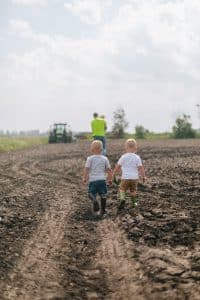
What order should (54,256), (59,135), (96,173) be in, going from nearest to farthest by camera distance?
(54,256) → (96,173) → (59,135)

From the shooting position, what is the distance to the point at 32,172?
21.0 metres

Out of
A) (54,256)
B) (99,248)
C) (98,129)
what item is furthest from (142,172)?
(98,129)

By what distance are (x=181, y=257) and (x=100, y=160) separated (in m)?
4.66

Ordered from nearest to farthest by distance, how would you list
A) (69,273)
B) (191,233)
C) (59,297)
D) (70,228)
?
(59,297) < (69,273) < (191,233) < (70,228)

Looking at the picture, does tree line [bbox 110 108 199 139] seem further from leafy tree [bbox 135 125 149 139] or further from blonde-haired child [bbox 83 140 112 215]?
blonde-haired child [bbox 83 140 112 215]

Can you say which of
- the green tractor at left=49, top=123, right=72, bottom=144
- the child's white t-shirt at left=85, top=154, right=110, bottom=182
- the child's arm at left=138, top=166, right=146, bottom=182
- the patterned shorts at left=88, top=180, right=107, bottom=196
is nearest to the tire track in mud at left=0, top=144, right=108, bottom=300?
the patterned shorts at left=88, top=180, right=107, bottom=196

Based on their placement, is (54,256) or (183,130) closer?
(54,256)

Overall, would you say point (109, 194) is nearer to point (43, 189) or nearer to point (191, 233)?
point (43, 189)

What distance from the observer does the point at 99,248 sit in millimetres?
7934

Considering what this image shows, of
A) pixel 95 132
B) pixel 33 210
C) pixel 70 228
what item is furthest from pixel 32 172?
pixel 70 228

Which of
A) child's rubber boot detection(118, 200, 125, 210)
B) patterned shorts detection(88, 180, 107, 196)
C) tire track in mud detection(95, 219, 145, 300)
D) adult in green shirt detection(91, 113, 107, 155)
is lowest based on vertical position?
tire track in mud detection(95, 219, 145, 300)

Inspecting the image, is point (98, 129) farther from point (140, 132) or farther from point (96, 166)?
point (140, 132)

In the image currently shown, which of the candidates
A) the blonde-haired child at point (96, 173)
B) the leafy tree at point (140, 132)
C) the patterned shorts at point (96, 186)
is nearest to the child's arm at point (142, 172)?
the blonde-haired child at point (96, 173)

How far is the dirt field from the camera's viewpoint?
6.09m
